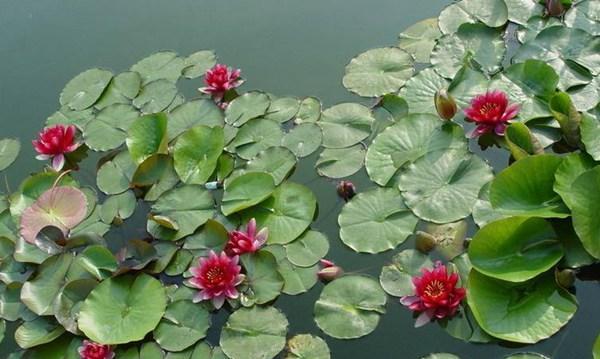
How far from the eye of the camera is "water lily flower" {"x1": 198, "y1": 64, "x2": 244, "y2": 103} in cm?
360

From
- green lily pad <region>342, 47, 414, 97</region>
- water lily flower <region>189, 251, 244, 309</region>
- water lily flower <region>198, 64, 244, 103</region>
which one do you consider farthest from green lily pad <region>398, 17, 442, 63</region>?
water lily flower <region>189, 251, 244, 309</region>

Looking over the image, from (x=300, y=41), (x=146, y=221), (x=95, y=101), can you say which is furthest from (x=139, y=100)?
(x=300, y=41)

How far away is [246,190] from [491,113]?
3.95 ft

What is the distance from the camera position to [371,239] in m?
2.78

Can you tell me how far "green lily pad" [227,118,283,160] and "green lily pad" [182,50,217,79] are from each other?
0.73m

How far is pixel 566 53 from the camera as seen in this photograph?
3.34m

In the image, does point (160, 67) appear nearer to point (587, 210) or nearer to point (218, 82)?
point (218, 82)

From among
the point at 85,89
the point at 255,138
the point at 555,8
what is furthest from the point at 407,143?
the point at 85,89

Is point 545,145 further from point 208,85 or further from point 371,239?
point 208,85

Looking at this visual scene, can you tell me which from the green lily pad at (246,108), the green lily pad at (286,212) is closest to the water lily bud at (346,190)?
the green lily pad at (286,212)

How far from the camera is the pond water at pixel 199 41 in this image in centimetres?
388

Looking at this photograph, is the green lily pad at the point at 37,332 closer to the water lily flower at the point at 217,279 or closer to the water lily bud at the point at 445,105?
the water lily flower at the point at 217,279

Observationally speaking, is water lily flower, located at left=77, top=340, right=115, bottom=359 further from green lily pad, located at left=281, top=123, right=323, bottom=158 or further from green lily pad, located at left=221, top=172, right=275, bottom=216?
green lily pad, located at left=281, top=123, right=323, bottom=158

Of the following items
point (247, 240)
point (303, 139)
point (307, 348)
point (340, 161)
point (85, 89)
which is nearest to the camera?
point (307, 348)
